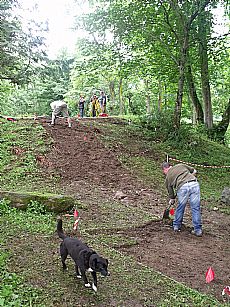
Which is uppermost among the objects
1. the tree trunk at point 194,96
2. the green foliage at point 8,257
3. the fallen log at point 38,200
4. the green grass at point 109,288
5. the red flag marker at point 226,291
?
the tree trunk at point 194,96

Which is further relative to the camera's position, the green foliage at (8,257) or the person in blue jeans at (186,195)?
the person in blue jeans at (186,195)

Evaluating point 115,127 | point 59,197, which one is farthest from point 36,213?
point 115,127

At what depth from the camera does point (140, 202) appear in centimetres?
926

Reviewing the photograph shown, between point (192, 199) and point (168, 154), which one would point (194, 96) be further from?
point (192, 199)

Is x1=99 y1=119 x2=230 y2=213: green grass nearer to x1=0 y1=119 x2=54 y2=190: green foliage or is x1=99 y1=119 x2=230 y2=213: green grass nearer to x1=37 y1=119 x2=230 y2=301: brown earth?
x1=37 y1=119 x2=230 y2=301: brown earth

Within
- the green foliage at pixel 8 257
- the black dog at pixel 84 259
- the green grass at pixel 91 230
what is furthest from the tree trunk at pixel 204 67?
the black dog at pixel 84 259

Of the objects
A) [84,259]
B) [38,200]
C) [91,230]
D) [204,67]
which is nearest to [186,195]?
[91,230]

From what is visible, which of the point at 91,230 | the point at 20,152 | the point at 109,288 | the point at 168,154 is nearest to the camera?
the point at 109,288

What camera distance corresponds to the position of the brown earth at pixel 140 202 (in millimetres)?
5109

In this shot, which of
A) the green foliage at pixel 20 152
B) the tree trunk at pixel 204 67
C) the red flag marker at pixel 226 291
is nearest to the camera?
the red flag marker at pixel 226 291

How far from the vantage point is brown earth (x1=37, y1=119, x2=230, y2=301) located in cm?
511

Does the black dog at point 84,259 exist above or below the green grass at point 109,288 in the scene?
above

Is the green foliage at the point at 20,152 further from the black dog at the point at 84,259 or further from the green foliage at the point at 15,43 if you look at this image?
the black dog at the point at 84,259

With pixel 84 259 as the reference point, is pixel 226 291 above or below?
below
